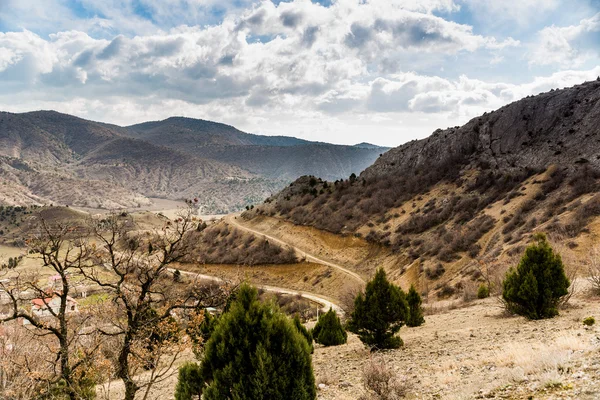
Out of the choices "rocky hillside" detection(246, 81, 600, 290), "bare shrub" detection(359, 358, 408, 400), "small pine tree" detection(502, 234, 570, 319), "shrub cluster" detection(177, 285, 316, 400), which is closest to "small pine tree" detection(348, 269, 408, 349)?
"small pine tree" detection(502, 234, 570, 319)

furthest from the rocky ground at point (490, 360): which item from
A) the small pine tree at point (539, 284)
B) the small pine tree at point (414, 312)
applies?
the small pine tree at point (414, 312)

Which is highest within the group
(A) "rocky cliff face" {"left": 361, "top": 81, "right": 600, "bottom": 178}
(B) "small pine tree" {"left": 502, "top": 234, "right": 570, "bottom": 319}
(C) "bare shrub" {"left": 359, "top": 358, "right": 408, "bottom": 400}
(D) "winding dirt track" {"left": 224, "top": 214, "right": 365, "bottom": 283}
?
(A) "rocky cliff face" {"left": 361, "top": 81, "right": 600, "bottom": 178}

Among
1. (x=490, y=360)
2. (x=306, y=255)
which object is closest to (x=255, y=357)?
(x=490, y=360)

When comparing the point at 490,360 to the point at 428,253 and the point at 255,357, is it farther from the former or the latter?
the point at 428,253

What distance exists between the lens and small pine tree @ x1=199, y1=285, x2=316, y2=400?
789 cm

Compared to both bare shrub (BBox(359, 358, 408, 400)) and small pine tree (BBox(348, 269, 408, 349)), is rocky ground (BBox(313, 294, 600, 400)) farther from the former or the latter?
small pine tree (BBox(348, 269, 408, 349))

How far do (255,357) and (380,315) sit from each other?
8877mm

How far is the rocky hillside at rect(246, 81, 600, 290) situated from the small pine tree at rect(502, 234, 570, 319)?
55.7 feet

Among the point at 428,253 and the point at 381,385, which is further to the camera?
the point at 428,253

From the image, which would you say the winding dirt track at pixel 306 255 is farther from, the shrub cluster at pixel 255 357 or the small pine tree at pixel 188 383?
the shrub cluster at pixel 255 357

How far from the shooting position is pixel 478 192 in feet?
179

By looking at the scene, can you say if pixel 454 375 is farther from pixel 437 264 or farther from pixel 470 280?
pixel 437 264

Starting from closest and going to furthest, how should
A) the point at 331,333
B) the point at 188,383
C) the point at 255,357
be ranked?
the point at 255,357, the point at 188,383, the point at 331,333

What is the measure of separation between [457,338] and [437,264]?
1094 inches
